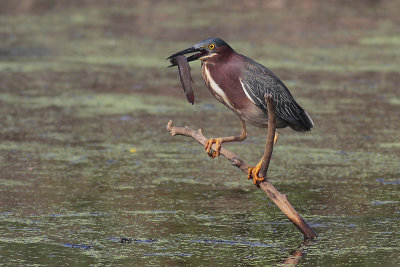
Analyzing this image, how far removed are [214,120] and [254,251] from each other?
350 centimetres

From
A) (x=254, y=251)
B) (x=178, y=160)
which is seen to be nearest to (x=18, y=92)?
(x=178, y=160)

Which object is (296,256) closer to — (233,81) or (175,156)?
(233,81)

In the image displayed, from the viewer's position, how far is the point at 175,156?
6703 mm

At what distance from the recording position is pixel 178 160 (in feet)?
21.6

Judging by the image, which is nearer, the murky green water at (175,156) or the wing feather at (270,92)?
the murky green water at (175,156)

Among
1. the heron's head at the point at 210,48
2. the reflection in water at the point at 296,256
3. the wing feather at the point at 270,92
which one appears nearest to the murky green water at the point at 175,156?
the reflection in water at the point at 296,256

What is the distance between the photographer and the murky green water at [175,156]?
4.56 metres

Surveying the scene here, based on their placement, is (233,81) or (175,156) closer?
(233,81)

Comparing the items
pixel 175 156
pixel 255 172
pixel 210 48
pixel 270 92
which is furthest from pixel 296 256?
pixel 175 156

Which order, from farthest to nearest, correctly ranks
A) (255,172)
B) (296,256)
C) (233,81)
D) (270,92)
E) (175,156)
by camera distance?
(175,156)
(270,92)
(233,81)
(255,172)
(296,256)

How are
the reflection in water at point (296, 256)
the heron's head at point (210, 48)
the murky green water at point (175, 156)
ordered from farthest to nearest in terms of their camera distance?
1. the heron's head at point (210, 48)
2. the murky green water at point (175, 156)
3. the reflection in water at point (296, 256)

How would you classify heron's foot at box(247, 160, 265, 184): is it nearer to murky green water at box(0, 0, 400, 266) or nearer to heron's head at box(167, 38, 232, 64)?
murky green water at box(0, 0, 400, 266)

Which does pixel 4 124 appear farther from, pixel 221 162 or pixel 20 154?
pixel 221 162

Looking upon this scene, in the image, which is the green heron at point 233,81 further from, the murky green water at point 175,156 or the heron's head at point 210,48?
the murky green water at point 175,156
